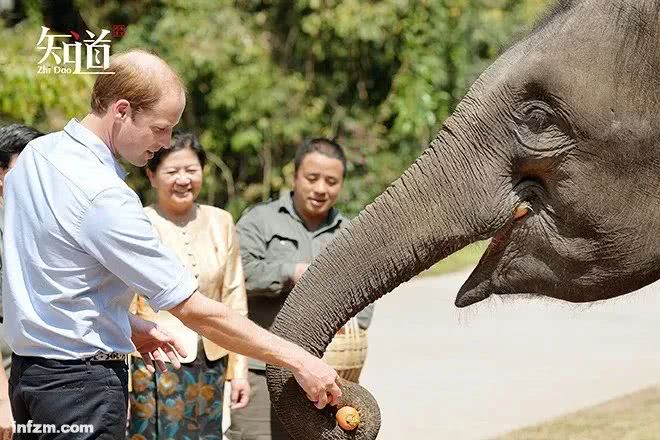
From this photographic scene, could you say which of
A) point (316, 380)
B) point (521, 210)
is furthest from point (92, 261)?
point (521, 210)

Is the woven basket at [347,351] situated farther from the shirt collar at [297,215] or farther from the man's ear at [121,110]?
the man's ear at [121,110]

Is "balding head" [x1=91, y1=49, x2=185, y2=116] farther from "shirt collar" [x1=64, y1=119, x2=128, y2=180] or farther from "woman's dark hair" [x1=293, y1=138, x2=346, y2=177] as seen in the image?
"woman's dark hair" [x1=293, y1=138, x2=346, y2=177]

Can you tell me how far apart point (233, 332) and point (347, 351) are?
1867 millimetres

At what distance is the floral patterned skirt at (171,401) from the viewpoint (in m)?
5.23

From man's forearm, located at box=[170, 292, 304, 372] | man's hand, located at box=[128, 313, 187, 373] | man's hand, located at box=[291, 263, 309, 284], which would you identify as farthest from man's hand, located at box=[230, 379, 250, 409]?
man's forearm, located at box=[170, 292, 304, 372]

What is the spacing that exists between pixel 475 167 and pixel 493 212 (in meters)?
0.15

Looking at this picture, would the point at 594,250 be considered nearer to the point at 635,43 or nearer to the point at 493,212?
the point at 493,212

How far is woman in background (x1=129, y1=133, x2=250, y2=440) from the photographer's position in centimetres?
523

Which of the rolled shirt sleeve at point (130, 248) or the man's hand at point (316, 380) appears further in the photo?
the man's hand at point (316, 380)

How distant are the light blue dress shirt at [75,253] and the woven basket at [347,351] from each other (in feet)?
6.29

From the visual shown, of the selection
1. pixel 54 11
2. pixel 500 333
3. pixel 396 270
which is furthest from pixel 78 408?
pixel 54 11

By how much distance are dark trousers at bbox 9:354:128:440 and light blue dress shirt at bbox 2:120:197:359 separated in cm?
4

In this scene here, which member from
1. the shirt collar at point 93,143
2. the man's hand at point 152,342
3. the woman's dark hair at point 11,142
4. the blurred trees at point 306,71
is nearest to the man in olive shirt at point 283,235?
the woman's dark hair at point 11,142

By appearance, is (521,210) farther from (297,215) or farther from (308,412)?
(297,215)
